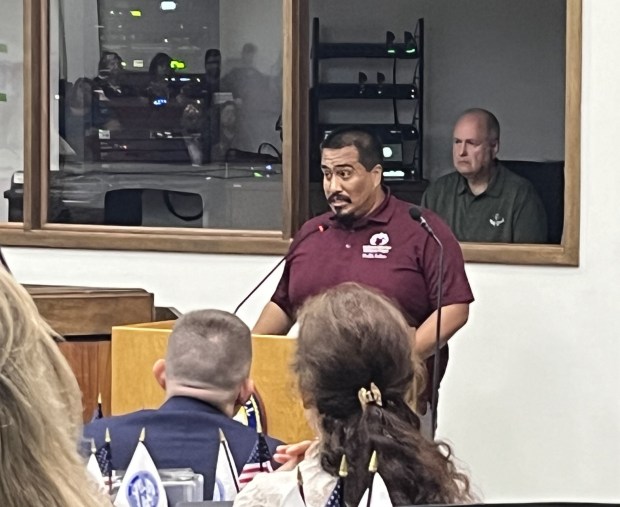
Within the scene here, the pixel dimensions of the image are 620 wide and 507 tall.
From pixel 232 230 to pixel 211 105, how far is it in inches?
26.6

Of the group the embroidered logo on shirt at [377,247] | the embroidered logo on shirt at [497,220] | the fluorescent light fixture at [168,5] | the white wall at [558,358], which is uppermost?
the fluorescent light fixture at [168,5]

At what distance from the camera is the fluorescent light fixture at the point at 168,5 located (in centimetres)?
689

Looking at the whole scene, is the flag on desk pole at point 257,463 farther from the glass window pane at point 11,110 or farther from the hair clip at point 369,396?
the glass window pane at point 11,110

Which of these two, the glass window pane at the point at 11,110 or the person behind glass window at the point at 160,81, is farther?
the glass window pane at the point at 11,110

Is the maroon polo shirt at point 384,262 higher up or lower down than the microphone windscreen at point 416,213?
lower down

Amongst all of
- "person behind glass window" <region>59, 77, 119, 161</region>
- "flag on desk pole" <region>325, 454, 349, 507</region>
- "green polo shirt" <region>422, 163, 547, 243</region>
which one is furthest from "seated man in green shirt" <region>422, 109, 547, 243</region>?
"flag on desk pole" <region>325, 454, 349, 507</region>

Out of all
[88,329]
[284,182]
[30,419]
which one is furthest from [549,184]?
[30,419]

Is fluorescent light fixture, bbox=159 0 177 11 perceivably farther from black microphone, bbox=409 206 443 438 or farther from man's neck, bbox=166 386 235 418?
man's neck, bbox=166 386 235 418

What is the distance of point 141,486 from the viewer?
2.91 meters

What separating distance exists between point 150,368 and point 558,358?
2.16m

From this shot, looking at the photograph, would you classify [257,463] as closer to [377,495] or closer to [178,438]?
[178,438]

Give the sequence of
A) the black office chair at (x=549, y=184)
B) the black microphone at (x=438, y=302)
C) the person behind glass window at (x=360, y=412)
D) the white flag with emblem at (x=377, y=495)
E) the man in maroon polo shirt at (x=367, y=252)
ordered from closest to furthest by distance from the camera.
Answer: the white flag with emblem at (x=377, y=495)
the person behind glass window at (x=360, y=412)
the black microphone at (x=438, y=302)
the man in maroon polo shirt at (x=367, y=252)
the black office chair at (x=549, y=184)

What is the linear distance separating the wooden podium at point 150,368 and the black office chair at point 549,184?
2085 mm

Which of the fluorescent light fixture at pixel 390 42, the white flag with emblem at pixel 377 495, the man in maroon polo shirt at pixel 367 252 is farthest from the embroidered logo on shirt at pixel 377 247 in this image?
the white flag with emblem at pixel 377 495
